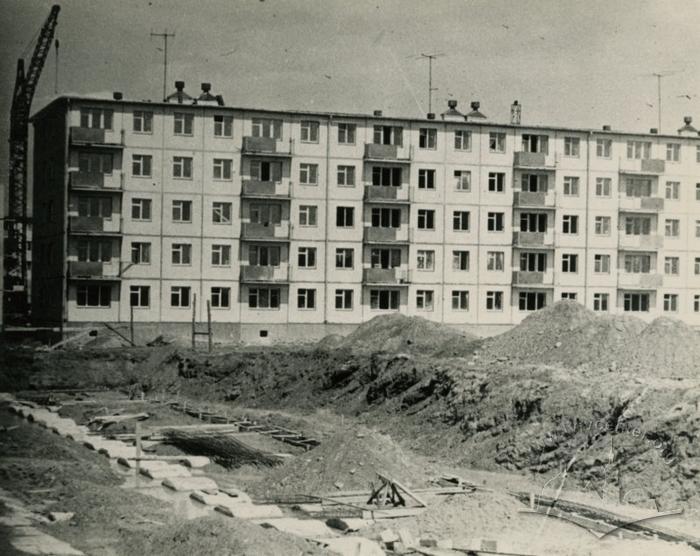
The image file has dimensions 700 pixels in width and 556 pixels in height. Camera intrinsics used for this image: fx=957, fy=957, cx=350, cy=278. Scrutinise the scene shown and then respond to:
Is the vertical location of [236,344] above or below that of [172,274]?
below

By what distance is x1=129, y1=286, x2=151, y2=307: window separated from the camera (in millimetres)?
47625

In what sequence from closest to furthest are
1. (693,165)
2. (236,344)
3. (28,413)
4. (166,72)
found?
(28,413) → (166,72) → (236,344) → (693,165)

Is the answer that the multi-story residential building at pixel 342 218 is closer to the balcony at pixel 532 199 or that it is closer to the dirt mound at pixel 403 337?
the balcony at pixel 532 199

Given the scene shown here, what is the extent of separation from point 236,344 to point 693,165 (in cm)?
2848

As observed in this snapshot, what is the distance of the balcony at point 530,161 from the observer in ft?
174

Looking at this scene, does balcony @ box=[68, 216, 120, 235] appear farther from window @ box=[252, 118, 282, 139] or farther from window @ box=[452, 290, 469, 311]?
window @ box=[452, 290, 469, 311]

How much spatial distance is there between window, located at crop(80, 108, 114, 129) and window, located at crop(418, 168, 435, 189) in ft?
54.2

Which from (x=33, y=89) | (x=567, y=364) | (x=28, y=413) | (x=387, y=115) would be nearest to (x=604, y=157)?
(x=387, y=115)

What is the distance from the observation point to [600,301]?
5400cm

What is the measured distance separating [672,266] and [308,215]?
21.2m

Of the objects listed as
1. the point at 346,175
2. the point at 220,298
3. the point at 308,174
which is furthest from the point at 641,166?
the point at 220,298

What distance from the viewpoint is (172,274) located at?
4809cm

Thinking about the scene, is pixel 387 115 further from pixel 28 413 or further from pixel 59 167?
pixel 28 413

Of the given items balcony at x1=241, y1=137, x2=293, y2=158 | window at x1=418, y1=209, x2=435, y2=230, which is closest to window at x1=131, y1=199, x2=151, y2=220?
balcony at x1=241, y1=137, x2=293, y2=158
